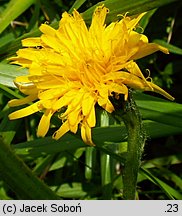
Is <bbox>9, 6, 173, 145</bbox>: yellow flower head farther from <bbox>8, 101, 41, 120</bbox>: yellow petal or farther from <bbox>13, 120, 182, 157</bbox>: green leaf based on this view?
<bbox>13, 120, 182, 157</bbox>: green leaf

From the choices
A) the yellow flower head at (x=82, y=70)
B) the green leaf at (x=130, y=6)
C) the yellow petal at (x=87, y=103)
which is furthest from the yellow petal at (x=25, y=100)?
the green leaf at (x=130, y=6)

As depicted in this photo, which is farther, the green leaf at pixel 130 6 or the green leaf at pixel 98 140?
the green leaf at pixel 98 140

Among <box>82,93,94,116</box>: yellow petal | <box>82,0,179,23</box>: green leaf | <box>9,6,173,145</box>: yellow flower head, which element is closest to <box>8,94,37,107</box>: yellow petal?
<box>9,6,173,145</box>: yellow flower head

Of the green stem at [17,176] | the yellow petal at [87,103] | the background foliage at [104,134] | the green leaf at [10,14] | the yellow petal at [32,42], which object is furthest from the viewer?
the green leaf at [10,14]

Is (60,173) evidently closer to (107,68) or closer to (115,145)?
(115,145)

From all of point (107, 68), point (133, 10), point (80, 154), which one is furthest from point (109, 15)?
point (80, 154)

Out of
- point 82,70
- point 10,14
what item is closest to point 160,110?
Answer: point 82,70

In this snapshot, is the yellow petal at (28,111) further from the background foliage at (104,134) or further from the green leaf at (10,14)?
the green leaf at (10,14)
